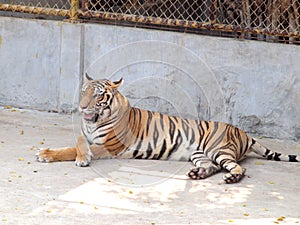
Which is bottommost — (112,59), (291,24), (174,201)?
(174,201)

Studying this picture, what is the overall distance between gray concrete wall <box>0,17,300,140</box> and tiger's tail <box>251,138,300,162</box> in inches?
30.7

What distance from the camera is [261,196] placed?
562 cm

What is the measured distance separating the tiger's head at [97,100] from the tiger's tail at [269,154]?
55.3 inches

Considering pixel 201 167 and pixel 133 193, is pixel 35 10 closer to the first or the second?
pixel 201 167

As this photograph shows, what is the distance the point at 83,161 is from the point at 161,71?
1.95m

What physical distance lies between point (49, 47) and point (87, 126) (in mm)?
2011

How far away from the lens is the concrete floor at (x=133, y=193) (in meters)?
4.99

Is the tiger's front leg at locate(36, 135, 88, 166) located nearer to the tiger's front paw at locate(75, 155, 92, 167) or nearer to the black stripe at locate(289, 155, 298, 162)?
the tiger's front paw at locate(75, 155, 92, 167)

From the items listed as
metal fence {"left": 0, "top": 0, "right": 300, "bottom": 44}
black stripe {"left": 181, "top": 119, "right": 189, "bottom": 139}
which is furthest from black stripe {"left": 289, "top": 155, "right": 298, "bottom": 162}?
metal fence {"left": 0, "top": 0, "right": 300, "bottom": 44}

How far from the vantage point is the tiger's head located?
20.8ft

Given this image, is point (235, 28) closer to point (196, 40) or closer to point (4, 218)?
point (196, 40)

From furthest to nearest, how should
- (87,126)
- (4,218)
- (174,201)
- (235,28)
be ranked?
1. (235,28)
2. (87,126)
3. (174,201)
4. (4,218)

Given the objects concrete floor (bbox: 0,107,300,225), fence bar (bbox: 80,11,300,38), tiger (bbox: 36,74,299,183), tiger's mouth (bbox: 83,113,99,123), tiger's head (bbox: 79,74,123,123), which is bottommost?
concrete floor (bbox: 0,107,300,225)

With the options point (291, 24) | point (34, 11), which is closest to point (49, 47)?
point (34, 11)
